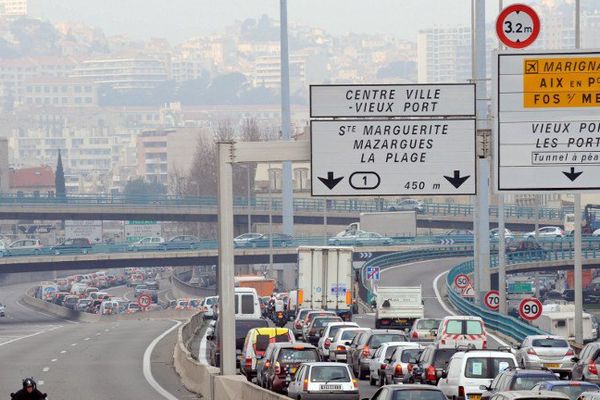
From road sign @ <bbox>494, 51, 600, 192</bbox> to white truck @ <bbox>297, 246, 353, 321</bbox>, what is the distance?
43.7 meters

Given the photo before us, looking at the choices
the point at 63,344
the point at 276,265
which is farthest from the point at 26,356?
the point at 276,265

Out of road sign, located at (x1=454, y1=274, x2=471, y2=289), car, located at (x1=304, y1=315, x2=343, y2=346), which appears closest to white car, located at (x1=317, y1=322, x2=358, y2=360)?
car, located at (x1=304, y1=315, x2=343, y2=346)

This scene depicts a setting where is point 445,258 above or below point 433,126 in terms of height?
below

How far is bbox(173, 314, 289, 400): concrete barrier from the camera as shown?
32916 mm

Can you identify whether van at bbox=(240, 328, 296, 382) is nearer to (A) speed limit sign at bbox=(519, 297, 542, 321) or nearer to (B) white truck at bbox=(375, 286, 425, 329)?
(A) speed limit sign at bbox=(519, 297, 542, 321)

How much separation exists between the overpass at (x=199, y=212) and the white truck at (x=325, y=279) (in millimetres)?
81522

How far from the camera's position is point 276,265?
506 feet

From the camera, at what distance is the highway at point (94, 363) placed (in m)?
47.3

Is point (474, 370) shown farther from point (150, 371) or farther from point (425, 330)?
point (425, 330)

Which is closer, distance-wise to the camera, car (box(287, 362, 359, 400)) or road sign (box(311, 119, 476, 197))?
road sign (box(311, 119, 476, 197))

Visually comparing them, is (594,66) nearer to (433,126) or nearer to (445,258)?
(433,126)

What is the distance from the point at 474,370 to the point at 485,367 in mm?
362

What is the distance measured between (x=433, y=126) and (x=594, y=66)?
3151mm

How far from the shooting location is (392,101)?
106 feet
